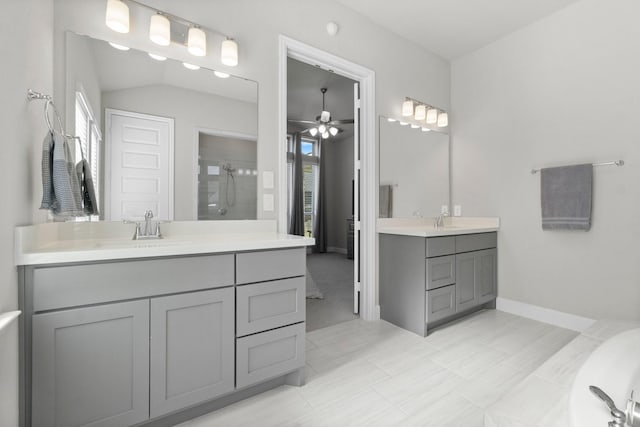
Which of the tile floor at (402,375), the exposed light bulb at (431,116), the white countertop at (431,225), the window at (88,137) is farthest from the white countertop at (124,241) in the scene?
the exposed light bulb at (431,116)

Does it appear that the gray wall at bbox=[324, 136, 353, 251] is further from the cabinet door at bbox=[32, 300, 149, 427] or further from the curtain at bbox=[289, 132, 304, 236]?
the cabinet door at bbox=[32, 300, 149, 427]

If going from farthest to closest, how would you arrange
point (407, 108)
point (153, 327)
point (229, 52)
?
1. point (407, 108)
2. point (229, 52)
3. point (153, 327)

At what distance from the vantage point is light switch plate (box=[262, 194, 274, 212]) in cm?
203

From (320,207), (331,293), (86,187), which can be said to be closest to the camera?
(86,187)

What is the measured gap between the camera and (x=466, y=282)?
2.55 metres

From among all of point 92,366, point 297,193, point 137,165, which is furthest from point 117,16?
point 297,193

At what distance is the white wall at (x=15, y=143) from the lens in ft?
2.91

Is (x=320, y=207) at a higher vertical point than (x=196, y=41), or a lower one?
lower

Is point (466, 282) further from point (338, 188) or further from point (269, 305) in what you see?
point (338, 188)

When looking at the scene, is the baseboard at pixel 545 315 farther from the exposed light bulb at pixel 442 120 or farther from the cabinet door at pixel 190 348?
the cabinet door at pixel 190 348

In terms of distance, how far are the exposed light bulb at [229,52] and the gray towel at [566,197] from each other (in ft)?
9.17

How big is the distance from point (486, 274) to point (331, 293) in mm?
1773

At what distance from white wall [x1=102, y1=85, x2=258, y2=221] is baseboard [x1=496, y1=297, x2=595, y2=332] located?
9.87 ft

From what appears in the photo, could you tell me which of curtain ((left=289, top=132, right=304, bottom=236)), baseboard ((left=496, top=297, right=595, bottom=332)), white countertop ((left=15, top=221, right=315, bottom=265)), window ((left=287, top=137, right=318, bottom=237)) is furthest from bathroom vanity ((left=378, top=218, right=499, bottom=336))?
window ((left=287, top=137, right=318, bottom=237))
